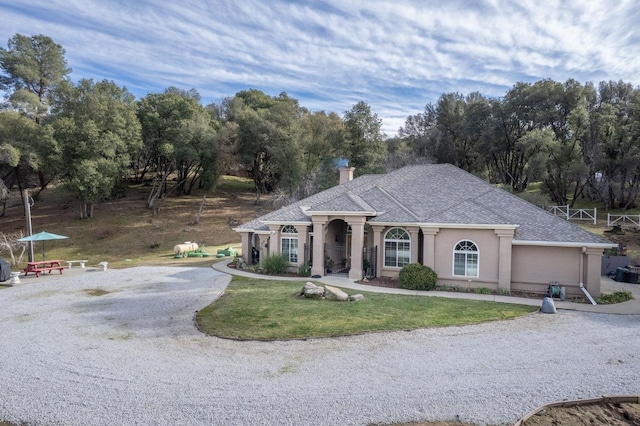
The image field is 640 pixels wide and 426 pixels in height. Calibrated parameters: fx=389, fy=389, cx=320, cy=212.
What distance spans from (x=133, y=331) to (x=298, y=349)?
17.4 feet

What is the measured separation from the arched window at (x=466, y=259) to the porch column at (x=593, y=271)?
14.2ft

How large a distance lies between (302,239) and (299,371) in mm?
12763

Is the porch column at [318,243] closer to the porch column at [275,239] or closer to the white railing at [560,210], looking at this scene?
the porch column at [275,239]

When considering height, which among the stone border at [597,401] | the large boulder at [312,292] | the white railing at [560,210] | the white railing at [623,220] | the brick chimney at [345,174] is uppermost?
the brick chimney at [345,174]

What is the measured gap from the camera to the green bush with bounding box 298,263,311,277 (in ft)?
67.9

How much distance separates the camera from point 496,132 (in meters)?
46.9

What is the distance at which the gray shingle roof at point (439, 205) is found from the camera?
17516mm

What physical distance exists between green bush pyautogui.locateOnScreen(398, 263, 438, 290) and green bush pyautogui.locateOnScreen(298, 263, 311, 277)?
5.02 m

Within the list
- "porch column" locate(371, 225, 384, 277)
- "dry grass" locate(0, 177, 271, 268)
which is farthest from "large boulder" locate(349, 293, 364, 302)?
"dry grass" locate(0, 177, 271, 268)

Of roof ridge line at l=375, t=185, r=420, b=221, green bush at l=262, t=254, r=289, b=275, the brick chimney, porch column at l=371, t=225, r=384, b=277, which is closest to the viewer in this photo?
roof ridge line at l=375, t=185, r=420, b=221

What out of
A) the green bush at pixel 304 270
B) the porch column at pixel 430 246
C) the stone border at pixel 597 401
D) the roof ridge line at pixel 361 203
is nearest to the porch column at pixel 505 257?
the porch column at pixel 430 246

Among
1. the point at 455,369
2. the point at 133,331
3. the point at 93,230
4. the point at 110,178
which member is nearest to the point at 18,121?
the point at 110,178

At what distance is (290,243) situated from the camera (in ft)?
72.6

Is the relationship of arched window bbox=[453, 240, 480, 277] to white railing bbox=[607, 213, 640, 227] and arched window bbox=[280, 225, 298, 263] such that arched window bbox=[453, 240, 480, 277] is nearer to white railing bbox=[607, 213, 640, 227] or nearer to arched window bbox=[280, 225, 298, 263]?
arched window bbox=[280, 225, 298, 263]
